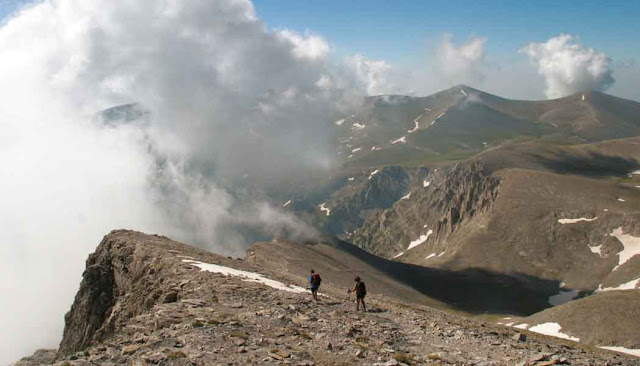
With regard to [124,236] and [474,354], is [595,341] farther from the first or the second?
[124,236]

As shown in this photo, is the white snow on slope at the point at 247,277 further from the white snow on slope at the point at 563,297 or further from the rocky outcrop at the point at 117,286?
the white snow on slope at the point at 563,297

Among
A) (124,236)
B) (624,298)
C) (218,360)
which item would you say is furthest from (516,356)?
(624,298)

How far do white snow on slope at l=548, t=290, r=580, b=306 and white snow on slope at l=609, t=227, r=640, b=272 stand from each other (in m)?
15.9

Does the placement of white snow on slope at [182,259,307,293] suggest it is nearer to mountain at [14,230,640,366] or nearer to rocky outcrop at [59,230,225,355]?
mountain at [14,230,640,366]

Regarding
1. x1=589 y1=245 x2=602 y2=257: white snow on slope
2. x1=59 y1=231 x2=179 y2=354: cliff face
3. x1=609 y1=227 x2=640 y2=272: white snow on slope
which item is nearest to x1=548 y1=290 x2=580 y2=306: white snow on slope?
x1=609 y1=227 x2=640 y2=272: white snow on slope

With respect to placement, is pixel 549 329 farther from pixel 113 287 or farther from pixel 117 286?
pixel 113 287

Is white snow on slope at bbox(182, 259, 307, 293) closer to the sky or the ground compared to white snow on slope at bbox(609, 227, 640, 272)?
closer to the ground

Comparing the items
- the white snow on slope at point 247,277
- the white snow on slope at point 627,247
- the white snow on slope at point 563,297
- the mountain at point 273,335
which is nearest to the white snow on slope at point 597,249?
the white snow on slope at point 627,247

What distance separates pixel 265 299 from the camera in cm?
3259

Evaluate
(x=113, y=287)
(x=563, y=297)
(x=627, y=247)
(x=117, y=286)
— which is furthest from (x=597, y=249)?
(x=117, y=286)

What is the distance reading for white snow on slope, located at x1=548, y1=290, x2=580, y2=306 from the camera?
158175 millimetres

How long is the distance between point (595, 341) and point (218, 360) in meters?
87.4

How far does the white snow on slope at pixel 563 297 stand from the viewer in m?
158

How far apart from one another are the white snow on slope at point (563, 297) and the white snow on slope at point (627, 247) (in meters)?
15.9
